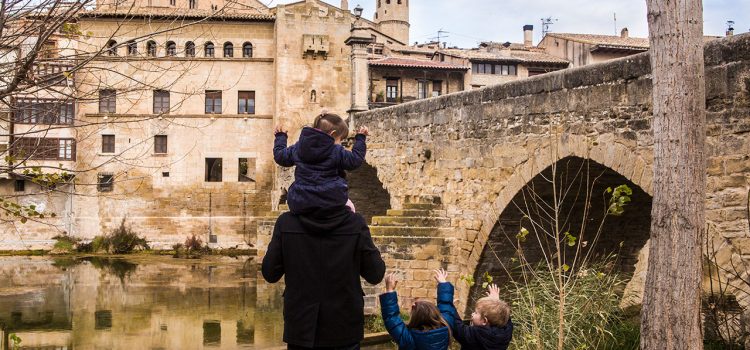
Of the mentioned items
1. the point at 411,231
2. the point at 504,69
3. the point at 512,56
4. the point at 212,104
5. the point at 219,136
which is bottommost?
the point at 411,231

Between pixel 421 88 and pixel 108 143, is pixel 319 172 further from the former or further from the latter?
pixel 421 88

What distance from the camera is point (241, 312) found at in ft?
54.7

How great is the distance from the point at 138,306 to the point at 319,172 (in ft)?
48.5

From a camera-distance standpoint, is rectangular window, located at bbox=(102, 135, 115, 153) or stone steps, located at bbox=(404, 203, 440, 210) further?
rectangular window, located at bbox=(102, 135, 115, 153)

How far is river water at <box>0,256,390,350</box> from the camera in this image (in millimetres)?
13711

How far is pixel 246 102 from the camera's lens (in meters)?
33.7

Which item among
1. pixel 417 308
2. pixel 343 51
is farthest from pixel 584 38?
pixel 417 308

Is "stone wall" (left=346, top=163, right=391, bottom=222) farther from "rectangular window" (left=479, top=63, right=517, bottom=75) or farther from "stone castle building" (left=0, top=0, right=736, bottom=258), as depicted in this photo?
"rectangular window" (left=479, top=63, right=517, bottom=75)

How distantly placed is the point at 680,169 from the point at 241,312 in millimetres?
12847

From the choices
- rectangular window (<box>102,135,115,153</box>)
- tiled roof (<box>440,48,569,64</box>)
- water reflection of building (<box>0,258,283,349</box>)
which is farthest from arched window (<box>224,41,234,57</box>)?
tiled roof (<box>440,48,569,64</box>)

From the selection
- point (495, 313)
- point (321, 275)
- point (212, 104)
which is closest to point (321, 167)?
point (321, 275)

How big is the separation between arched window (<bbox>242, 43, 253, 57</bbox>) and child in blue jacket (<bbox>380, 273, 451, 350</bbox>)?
30155 mm

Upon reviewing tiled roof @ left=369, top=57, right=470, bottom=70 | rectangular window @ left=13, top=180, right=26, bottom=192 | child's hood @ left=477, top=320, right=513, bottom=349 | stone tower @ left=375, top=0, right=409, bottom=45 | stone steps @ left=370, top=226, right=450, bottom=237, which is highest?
stone tower @ left=375, top=0, right=409, bottom=45

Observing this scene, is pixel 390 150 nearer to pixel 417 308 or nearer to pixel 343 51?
pixel 417 308
